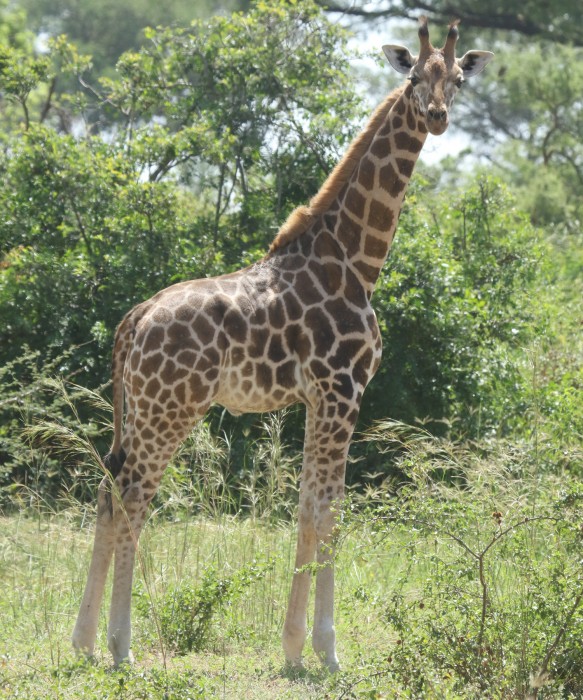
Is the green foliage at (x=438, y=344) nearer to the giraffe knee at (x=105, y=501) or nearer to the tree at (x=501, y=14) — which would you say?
the giraffe knee at (x=105, y=501)

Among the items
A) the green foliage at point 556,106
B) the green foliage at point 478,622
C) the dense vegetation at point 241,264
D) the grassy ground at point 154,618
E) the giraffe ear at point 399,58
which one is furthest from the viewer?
the green foliage at point 556,106

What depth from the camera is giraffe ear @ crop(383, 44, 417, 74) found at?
276 inches

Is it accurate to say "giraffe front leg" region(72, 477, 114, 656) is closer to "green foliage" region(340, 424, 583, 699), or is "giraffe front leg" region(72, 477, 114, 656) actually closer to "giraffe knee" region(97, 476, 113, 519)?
"giraffe knee" region(97, 476, 113, 519)

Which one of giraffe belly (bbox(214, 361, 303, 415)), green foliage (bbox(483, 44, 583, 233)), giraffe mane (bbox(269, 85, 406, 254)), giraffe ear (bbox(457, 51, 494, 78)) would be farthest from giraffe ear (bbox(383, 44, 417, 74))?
green foliage (bbox(483, 44, 583, 233))

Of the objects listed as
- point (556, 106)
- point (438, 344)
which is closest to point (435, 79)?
point (438, 344)

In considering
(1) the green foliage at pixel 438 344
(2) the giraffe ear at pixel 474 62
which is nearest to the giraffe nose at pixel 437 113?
(2) the giraffe ear at pixel 474 62

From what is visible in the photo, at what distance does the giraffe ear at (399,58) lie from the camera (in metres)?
7.02

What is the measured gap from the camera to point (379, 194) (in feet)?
23.1

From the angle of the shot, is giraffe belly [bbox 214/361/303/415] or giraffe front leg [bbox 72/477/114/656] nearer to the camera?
giraffe front leg [bbox 72/477/114/656]

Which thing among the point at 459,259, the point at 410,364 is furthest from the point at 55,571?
the point at 459,259

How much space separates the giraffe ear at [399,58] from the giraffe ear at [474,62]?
0.33 metres

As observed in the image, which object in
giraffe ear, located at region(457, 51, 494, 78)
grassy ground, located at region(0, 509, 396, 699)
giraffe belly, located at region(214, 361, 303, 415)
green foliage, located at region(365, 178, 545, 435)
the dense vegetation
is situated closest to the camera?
grassy ground, located at region(0, 509, 396, 699)

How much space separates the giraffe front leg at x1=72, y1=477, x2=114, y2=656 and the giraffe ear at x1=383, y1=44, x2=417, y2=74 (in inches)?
127

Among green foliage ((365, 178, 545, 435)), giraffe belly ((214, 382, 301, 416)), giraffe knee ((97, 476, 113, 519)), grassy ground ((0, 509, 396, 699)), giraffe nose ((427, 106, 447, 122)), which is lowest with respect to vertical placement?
grassy ground ((0, 509, 396, 699))
